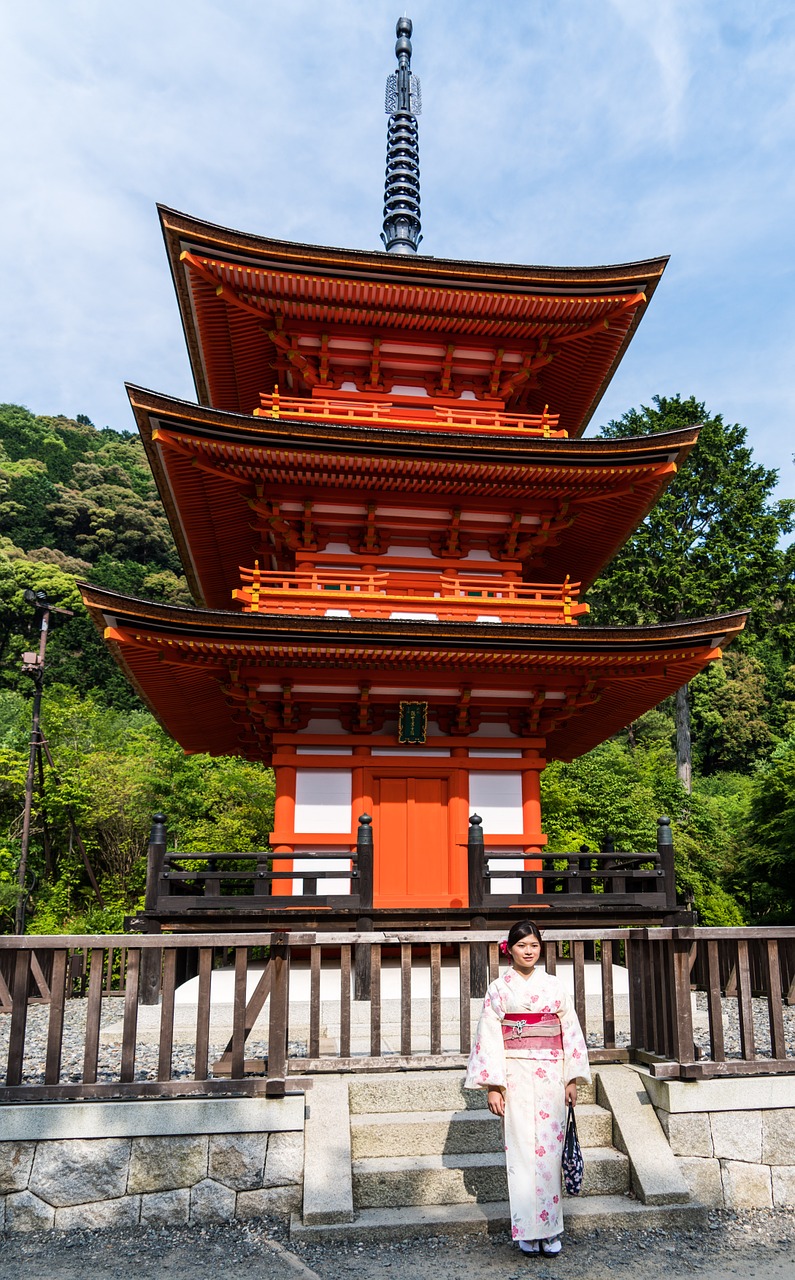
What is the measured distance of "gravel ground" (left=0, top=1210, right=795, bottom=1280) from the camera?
14.3 ft

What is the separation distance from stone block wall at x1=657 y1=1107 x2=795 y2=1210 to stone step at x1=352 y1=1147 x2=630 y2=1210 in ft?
1.35

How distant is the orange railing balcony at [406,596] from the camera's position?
39.7ft

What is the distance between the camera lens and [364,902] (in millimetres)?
9391

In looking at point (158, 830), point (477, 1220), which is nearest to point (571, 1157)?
point (477, 1220)

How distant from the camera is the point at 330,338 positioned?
13461mm

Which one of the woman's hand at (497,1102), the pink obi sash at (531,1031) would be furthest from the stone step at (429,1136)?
the pink obi sash at (531,1031)

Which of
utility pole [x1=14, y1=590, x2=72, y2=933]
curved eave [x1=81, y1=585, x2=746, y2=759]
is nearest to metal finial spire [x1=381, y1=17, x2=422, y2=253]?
curved eave [x1=81, y1=585, x2=746, y2=759]

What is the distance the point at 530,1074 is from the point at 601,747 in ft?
94.0

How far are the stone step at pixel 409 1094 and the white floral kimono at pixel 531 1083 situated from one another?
1.05m

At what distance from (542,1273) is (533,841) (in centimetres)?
781

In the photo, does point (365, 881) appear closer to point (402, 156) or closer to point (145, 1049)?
point (145, 1049)

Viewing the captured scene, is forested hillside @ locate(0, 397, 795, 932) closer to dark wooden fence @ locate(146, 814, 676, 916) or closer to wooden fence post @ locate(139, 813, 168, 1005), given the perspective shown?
dark wooden fence @ locate(146, 814, 676, 916)

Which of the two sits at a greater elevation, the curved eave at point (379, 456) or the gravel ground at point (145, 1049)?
the curved eave at point (379, 456)

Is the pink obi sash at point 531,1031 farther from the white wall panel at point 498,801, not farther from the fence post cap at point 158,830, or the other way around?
the white wall panel at point 498,801
